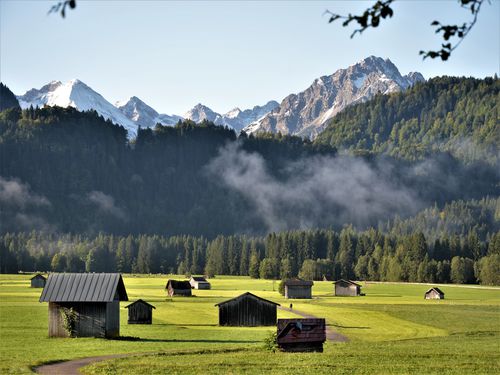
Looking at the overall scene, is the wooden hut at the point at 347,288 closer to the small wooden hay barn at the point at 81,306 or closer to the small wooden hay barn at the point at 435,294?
the small wooden hay barn at the point at 435,294

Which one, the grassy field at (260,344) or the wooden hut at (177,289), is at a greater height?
the wooden hut at (177,289)

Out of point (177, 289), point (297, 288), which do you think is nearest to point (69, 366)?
point (177, 289)

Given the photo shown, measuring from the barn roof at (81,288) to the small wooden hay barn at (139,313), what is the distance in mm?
17669

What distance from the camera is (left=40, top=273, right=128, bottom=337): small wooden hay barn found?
214 ft

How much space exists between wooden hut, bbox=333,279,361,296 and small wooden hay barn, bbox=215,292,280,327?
7119cm

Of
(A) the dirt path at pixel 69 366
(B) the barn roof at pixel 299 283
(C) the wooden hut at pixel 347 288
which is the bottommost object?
(A) the dirt path at pixel 69 366

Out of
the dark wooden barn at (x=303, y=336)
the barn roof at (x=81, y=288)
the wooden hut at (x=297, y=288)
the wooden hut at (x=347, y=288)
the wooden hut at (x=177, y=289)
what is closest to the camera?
the dark wooden barn at (x=303, y=336)

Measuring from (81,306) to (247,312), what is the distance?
85.3ft

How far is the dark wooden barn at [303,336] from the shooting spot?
176ft

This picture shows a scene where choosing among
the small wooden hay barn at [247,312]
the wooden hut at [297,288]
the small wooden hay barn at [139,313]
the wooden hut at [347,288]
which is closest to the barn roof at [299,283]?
the wooden hut at [297,288]

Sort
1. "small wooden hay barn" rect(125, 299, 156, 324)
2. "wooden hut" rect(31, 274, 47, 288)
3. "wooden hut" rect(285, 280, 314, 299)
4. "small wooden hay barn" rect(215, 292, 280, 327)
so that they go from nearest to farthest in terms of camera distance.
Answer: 1. "small wooden hay barn" rect(125, 299, 156, 324)
2. "small wooden hay barn" rect(215, 292, 280, 327)
3. "wooden hut" rect(285, 280, 314, 299)
4. "wooden hut" rect(31, 274, 47, 288)

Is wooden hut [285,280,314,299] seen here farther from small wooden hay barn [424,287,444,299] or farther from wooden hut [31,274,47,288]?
wooden hut [31,274,47,288]

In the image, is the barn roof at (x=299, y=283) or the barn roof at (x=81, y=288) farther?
the barn roof at (x=299, y=283)

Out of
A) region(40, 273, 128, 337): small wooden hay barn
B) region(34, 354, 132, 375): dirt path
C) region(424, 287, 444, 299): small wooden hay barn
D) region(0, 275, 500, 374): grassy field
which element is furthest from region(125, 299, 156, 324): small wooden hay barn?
region(424, 287, 444, 299): small wooden hay barn
